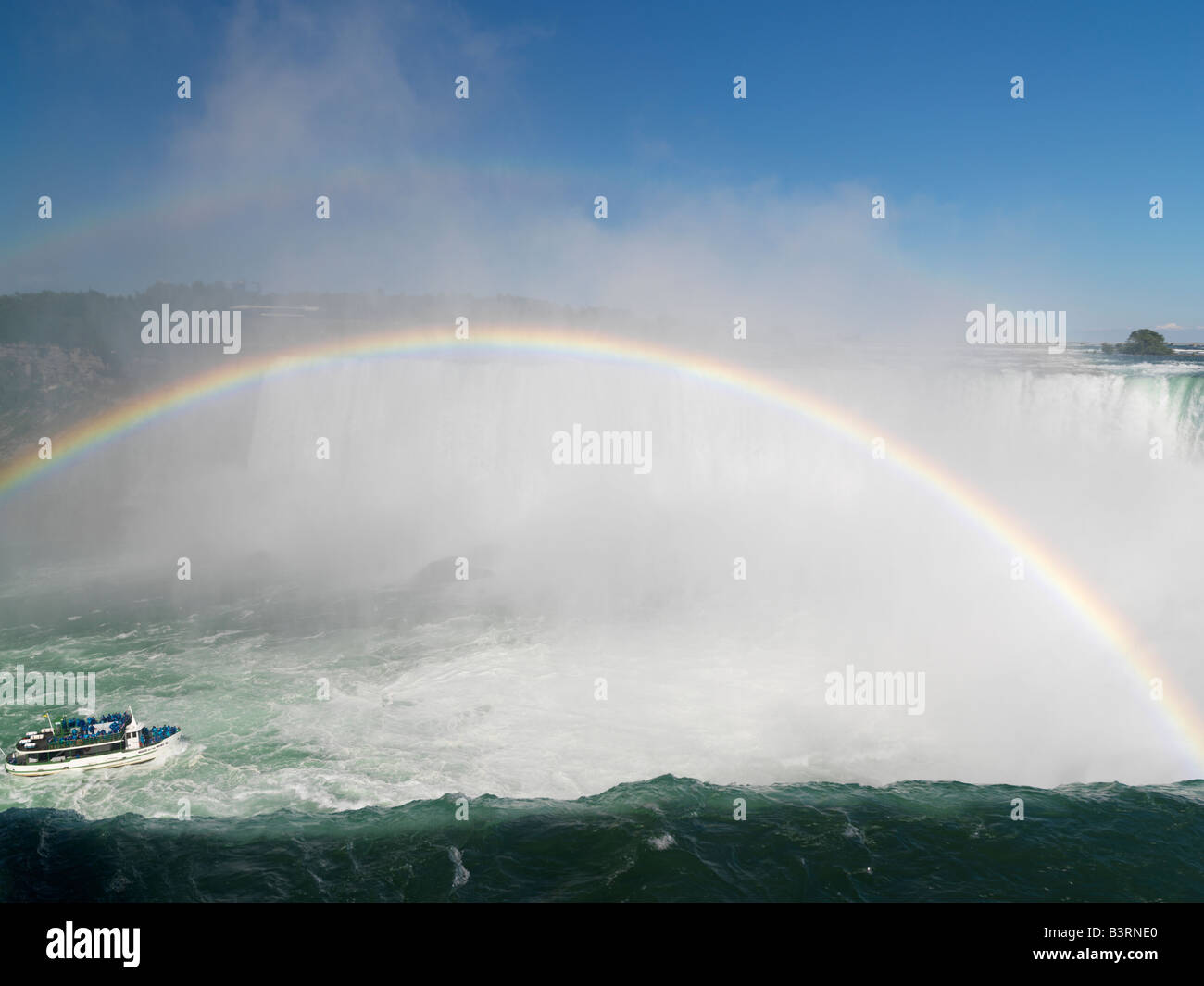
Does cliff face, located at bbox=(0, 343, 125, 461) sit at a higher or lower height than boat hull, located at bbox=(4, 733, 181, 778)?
higher

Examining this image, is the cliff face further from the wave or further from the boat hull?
the wave

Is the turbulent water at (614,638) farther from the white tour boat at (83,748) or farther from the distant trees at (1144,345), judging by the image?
the distant trees at (1144,345)

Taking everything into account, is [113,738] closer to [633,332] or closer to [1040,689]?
[1040,689]

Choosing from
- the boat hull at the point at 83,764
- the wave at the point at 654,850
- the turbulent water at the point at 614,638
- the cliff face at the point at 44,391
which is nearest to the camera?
the wave at the point at 654,850

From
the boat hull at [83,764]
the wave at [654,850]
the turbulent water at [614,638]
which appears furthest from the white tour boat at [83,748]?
the wave at [654,850]

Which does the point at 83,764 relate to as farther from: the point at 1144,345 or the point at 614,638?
the point at 1144,345

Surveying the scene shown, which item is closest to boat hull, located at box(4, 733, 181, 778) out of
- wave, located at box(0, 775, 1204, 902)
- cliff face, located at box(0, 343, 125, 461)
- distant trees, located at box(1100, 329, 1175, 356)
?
wave, located at box(0, 775, 1204, 902)
